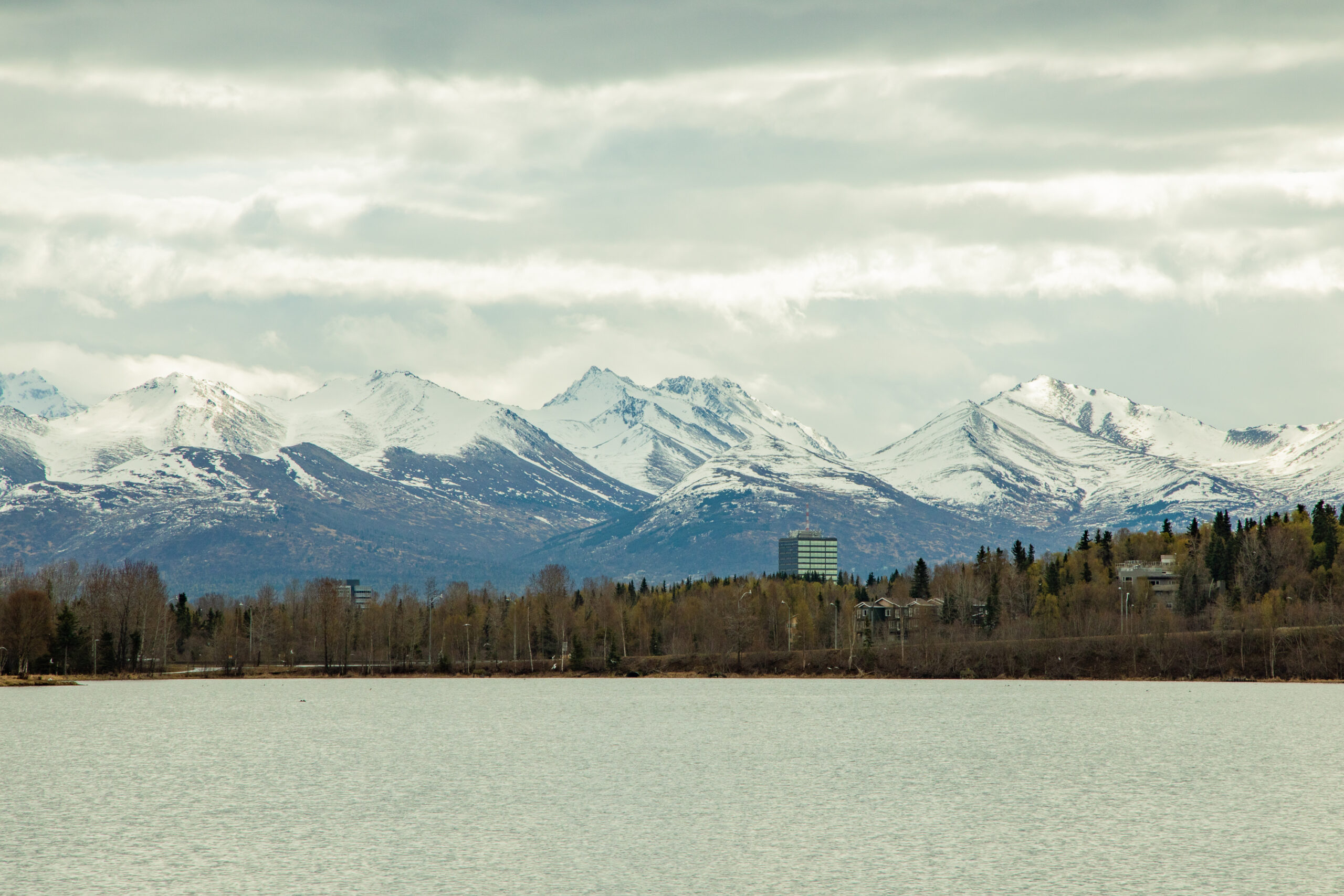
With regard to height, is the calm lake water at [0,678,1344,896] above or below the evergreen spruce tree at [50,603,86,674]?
below

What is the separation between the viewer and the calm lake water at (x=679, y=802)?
1700 inches

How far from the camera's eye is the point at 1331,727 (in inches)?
3617

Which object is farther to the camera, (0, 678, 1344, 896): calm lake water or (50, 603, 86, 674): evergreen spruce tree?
(50, 603, 86, 674): evergreen spruce tree

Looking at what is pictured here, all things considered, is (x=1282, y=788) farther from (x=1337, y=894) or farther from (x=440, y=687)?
(x=440, y=687)

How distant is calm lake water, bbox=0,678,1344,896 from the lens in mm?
43188

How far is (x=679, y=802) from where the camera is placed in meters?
58.9

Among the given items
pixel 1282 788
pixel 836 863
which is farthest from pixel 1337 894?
pixel 1282 788

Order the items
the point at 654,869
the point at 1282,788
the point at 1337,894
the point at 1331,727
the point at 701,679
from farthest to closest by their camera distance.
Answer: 1. the point at 701,679
2. the point at 1331,727
3. the point at 1282,788
4. the point at 654,869
5. the point at 1337,894

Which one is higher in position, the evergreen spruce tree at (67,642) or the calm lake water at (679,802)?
the evergreen spruce tree at (67,642)

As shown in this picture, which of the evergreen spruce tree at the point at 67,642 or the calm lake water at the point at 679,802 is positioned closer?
the calm lake water at the point at 679,802

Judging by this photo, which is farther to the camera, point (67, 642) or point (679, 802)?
point (67, 642)

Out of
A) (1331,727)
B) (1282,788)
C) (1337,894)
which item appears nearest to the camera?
(1337,894)

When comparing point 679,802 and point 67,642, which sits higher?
point 67,642

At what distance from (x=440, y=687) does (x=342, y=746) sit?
7931 centimetres
